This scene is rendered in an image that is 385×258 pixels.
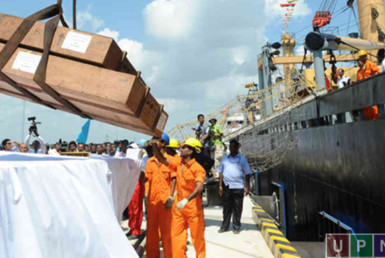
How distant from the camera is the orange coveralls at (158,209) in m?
4.73

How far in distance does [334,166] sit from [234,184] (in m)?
2.07

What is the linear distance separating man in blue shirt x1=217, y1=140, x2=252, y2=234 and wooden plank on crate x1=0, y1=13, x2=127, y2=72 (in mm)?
4103

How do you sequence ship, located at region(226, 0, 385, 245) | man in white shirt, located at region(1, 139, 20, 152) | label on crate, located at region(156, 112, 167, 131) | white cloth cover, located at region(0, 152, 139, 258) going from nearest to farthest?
white cloth cover, located at region(0, 152, 139, 258), label on crate, located at region(156, 112, 167, 131), ship, located at region(226, 0, 385, 245), man in white shirt, located at region(1, 139, 20, 152)

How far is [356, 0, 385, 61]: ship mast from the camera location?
11.9 m

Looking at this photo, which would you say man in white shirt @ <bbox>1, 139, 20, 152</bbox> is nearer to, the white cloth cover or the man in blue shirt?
the man in blue shirt

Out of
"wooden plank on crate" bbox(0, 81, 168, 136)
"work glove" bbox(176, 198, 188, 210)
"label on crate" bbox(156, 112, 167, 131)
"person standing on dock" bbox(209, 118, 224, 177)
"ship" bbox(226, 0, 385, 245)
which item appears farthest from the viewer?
"person standing on dock" bbox(209, 118, 224, 177)

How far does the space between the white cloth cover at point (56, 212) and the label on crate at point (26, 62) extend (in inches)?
37.9

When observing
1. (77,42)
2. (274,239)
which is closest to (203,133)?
(274,239)

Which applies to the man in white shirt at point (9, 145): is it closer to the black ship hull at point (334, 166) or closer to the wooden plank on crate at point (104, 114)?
the wooden plank on crate at point (104, 114)

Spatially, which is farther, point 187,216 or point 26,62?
point 187,216

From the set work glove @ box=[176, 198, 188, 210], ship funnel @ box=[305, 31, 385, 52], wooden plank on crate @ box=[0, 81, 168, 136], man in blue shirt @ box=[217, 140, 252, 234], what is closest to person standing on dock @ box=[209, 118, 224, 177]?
man in blue shirt @ box=[217, 140, 252, 234]

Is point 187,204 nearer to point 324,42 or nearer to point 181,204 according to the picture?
point 181,204

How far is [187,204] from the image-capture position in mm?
4559

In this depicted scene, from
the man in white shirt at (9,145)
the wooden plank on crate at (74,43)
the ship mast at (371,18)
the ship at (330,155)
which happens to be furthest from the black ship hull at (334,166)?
the man in white shirt at (9,145)
